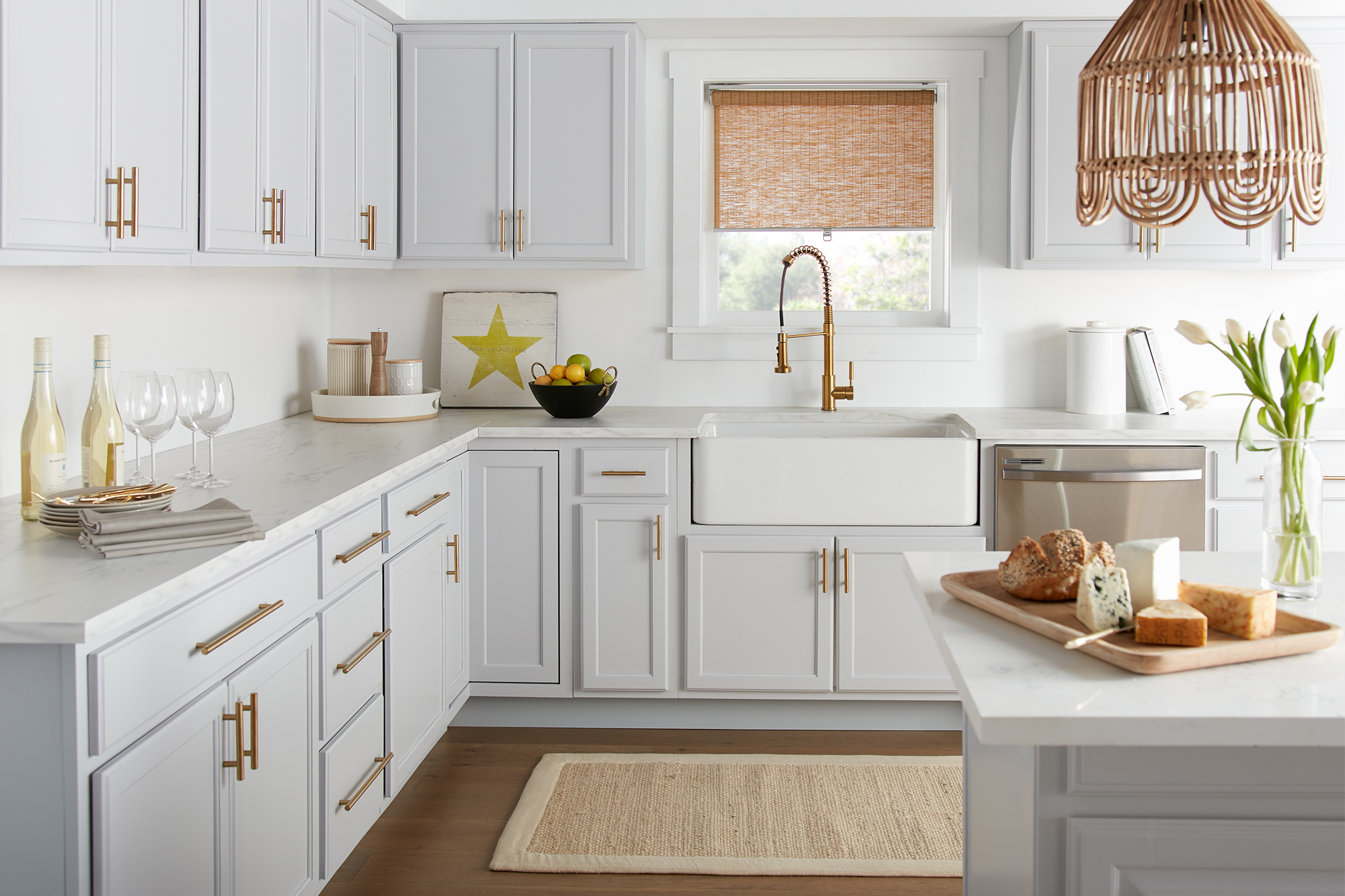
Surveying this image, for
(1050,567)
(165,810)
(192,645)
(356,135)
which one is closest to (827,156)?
(356,135)

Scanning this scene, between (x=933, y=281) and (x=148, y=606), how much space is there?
9.76ft

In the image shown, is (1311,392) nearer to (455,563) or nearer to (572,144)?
(455,563)

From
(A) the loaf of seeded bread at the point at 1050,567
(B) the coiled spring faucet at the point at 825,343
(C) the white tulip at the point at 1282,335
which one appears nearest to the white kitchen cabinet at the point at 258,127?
(B) the coiled spring faucet at the point at 825,343

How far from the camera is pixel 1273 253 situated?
343 centimetres

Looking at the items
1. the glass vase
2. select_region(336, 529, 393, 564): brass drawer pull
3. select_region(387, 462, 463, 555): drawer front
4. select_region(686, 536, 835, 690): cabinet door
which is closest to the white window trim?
select_region(686, 536, 835, 690): cabinet door

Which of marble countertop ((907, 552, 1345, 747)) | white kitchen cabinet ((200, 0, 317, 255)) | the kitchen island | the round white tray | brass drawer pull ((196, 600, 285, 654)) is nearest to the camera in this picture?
marble countertop ((907, 552, 1345, 747))

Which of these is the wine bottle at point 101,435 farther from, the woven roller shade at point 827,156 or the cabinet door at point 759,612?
the woven roller shade at point 827,156

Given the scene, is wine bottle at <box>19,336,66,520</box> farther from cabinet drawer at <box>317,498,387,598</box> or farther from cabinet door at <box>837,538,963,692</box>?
cabinet door at <box>837,538,963,692</box>

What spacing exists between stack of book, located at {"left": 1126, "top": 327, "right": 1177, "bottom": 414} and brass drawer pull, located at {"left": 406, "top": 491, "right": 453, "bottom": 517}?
223cm

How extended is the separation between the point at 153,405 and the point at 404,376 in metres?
1.38

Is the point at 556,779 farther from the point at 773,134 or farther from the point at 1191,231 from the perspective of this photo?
the point at 1191,231

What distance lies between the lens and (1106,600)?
1.36 m

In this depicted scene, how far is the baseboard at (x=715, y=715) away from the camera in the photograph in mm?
3436

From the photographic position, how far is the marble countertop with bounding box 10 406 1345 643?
4.76 feet
